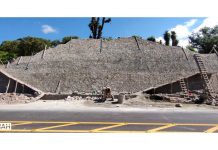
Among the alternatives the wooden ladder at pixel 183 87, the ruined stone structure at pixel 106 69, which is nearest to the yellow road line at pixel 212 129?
the wooden ladder at pixel 183 87

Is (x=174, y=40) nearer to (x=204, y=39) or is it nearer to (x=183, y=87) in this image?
(x=204, y=39)

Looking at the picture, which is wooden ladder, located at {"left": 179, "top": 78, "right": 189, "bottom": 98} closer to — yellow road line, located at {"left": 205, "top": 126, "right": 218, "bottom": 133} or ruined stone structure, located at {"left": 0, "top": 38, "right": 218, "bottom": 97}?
ruined stone structure, located at {"left": 0, "top": 38, "right": 218, "bottom": 97}

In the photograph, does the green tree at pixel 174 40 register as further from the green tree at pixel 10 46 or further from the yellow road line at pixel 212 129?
the yellow road line at pixel 212 129

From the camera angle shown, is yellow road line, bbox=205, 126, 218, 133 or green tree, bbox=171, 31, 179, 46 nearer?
yellow road line, bbox=205, 126, 218, 133

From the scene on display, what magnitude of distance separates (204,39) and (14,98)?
94.3ft

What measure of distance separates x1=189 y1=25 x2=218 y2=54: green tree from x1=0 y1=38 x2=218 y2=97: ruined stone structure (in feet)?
36.7

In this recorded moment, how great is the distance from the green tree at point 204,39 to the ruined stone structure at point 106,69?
11.2 m

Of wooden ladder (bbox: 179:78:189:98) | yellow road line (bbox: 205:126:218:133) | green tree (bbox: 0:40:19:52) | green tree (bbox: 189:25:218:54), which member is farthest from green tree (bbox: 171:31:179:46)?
yellow road line (bbox: 205:126:218:133)

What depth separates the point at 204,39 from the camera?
41688 mm

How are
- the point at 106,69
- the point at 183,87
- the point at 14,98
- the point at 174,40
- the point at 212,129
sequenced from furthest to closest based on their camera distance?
the point at 174,40 → the point at 106,69 → the point at 183,87 → the point at 14,98 → the point at 212,129

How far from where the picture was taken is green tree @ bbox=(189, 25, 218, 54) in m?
39.7

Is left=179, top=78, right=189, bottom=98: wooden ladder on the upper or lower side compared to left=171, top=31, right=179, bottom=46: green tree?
lower

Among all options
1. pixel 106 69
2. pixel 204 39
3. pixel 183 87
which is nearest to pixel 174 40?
pixel 204 39
